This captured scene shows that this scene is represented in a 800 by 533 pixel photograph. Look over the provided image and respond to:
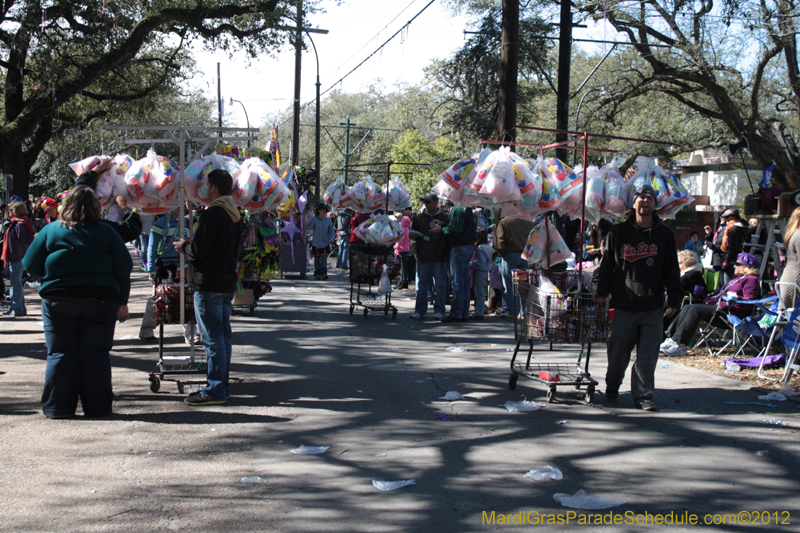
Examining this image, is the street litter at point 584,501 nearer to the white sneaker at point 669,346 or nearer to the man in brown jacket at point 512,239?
the white sneaker at point 669,346

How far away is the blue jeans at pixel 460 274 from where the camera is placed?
39.8 ft

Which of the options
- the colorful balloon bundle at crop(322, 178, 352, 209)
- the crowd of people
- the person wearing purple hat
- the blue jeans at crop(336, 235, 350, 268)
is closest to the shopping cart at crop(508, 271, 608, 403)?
the crowd of people

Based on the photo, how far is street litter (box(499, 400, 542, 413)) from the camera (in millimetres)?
6531

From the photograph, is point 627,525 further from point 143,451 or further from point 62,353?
point 62,353

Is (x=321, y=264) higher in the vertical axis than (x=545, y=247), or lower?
lower

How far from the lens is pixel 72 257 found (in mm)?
5918

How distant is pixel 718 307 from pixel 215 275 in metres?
6.49

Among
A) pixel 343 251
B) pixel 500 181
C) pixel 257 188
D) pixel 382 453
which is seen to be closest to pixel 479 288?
pixel 500 181

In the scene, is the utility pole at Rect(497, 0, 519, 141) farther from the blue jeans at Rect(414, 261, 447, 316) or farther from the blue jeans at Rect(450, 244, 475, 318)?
the blue jeans at Rect(414, 261, 447, 316)

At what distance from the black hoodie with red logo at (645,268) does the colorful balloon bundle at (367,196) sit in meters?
12.3

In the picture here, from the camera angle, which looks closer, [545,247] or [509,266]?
[545,247]

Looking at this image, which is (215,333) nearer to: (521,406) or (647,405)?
(521,406)

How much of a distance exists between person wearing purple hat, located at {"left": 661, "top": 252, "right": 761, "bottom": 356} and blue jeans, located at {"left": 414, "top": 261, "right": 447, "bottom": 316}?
3903 mm

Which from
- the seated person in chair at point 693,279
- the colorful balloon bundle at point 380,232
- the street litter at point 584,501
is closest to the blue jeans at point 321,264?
the colorful balloon bundle at point 380,232
